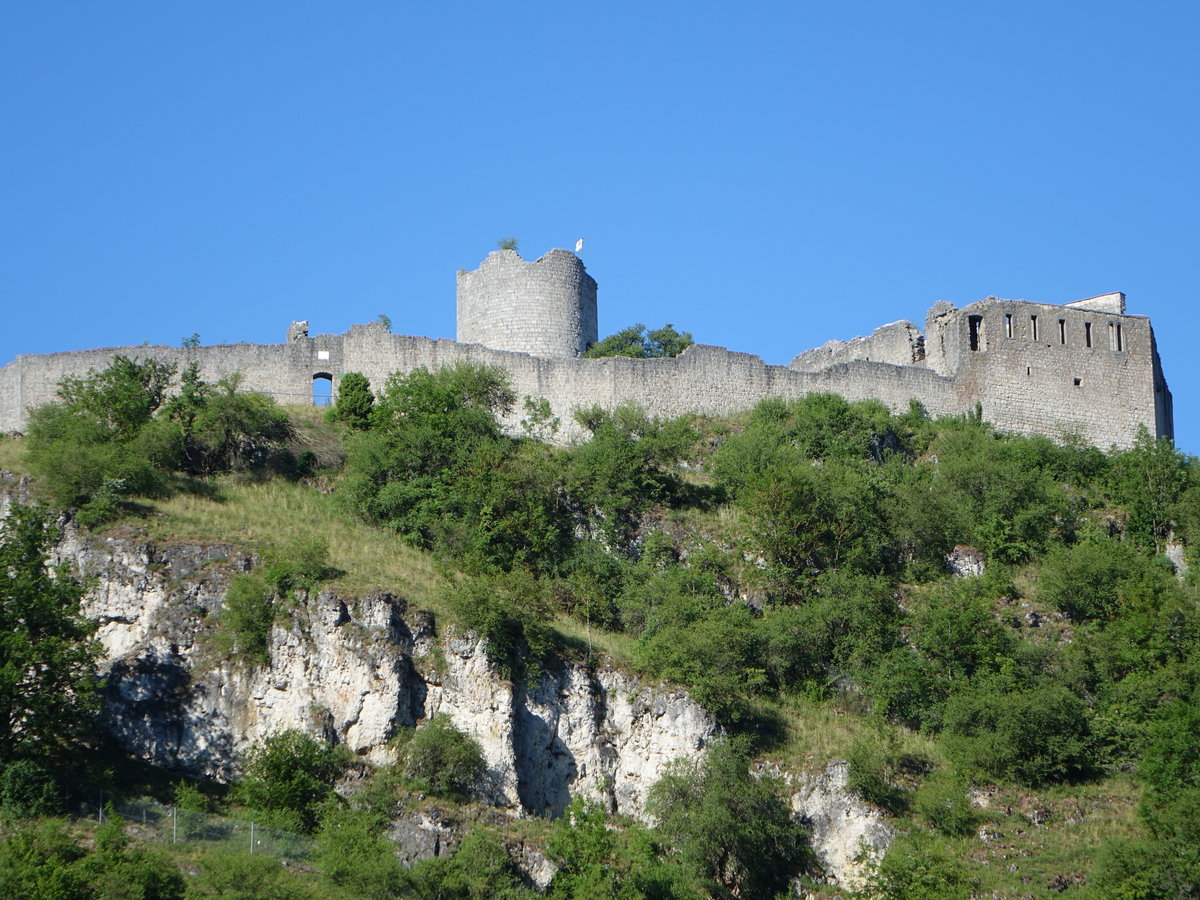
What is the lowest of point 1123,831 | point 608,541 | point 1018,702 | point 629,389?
point 1123,831

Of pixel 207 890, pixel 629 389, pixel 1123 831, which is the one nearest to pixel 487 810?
pixel 207 890

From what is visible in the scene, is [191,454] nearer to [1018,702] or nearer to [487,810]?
[487,810]

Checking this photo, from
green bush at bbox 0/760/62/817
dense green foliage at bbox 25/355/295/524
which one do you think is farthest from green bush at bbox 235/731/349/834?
dense green foliage at bbox 25/355/295/524

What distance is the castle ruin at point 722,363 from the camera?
48.7 meters

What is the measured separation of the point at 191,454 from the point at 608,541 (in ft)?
32.4

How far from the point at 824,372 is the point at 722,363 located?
282 cm

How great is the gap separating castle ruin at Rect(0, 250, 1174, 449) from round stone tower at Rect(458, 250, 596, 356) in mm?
41

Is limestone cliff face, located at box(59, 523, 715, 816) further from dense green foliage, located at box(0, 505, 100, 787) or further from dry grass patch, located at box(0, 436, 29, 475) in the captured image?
dry grass patch, located at box(0, 436, 29, 475)

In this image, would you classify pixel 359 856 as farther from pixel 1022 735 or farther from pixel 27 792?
pixel 1022 735

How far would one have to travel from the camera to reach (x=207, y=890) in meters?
29.9

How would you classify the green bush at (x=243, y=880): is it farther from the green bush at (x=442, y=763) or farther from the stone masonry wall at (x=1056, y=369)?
the stone masonry wall at (x=1056, y=369)

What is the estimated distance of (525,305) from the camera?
54750 mm

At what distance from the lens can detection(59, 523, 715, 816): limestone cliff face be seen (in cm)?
3534

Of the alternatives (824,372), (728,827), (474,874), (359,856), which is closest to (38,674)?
(359,856)
